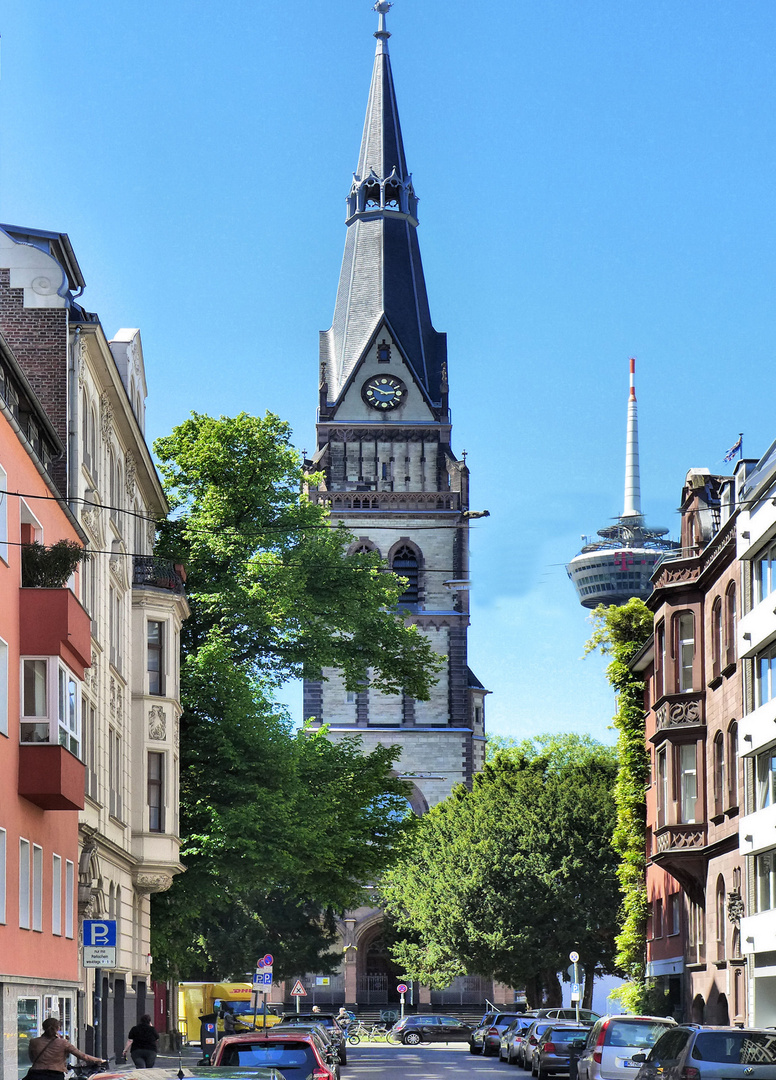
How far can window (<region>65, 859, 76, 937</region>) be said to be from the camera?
96.8 ft

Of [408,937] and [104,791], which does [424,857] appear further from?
[104,791]

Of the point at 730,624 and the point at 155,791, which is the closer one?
the point at 155,791

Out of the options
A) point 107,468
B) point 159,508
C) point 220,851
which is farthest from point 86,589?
point 159,508

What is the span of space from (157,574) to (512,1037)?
18.3m

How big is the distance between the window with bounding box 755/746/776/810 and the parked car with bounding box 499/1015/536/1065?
13.3 meters

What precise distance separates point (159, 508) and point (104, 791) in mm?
10944

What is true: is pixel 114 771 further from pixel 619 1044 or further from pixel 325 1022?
pixel 325 1022

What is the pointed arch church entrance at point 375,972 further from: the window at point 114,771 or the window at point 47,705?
the window at point 47,705

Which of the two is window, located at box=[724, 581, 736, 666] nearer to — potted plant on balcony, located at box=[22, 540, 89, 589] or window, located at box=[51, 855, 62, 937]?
window, located at box=[51, 855, 62, 937]

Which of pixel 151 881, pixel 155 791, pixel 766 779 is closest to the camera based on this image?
pixel 766 779

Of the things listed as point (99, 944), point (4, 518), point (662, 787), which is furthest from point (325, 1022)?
point (4, 518)

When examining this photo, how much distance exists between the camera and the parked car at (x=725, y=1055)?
1775 centimetres

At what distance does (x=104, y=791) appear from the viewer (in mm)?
34406

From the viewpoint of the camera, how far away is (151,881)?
38.3m
